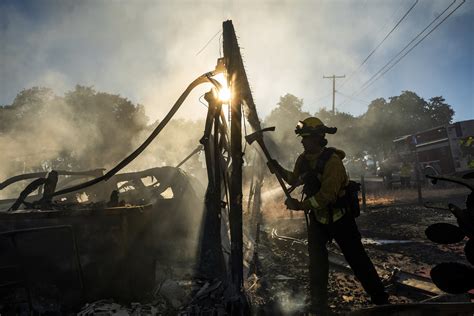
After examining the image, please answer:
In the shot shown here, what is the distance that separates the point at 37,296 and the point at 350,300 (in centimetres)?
381

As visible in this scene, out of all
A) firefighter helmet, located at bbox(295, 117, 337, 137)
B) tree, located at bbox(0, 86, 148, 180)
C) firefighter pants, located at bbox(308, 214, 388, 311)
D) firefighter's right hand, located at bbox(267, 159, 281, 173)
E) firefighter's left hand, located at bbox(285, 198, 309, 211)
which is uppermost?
tree, located at bbox(0, 86, 148, 180)

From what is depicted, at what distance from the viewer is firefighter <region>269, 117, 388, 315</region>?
11.0ft

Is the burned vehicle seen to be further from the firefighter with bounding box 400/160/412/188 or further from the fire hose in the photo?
the firefighter with bounding box 400/160/412/188

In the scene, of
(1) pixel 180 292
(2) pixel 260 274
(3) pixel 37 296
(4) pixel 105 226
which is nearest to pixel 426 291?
(2) pixel 260 274

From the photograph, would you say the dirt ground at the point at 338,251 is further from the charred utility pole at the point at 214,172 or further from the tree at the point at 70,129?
the tree at the point at 70,129

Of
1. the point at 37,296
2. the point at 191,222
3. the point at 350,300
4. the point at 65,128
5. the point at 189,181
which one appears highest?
the point at 65,128

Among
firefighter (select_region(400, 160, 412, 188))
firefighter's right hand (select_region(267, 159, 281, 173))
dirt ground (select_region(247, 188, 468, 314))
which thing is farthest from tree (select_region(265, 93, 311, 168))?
firefighter's right hand (select_region(267, 159, 281, 173))

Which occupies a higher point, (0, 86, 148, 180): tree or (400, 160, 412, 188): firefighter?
(0, 86, 148, 180): tree

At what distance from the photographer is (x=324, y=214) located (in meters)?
3.58

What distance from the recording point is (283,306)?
4008 millimetres

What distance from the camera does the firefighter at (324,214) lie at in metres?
3.35

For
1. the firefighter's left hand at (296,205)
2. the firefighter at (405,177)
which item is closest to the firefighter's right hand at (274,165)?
the firefighter's left hand at (296,205)

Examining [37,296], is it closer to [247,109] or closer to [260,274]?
[260,274]

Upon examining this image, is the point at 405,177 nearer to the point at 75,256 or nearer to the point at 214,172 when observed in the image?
the point at 214,172
